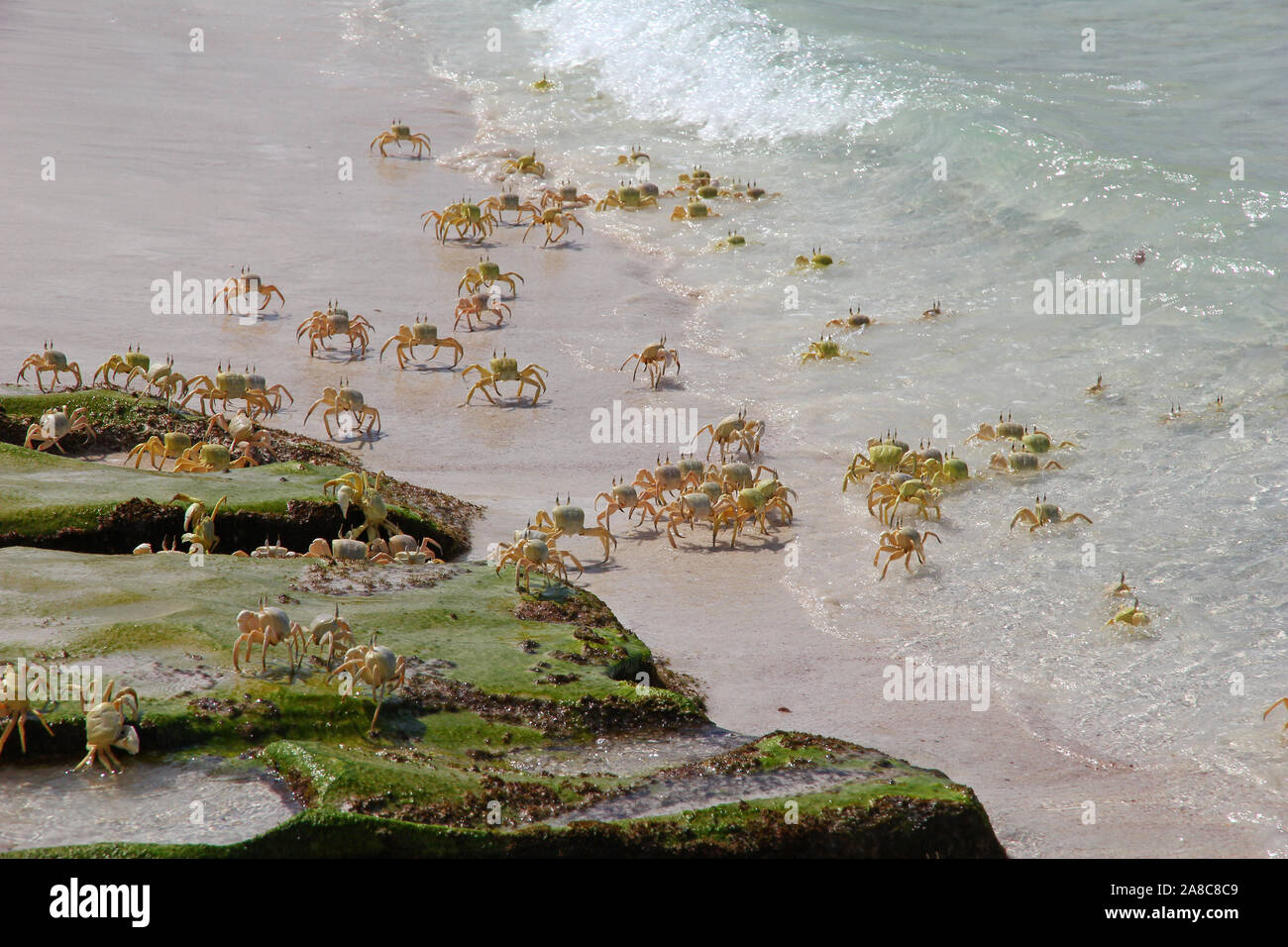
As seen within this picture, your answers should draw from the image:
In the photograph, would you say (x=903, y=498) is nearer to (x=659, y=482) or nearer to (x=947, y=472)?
(x=947, y=472)

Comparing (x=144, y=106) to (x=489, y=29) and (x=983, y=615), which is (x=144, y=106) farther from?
(x=983, y=615)

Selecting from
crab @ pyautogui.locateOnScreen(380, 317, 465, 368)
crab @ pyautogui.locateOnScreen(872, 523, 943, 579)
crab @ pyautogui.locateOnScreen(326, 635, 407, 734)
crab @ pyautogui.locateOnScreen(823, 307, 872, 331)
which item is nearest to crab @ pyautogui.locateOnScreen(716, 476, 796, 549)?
crab @ pyautogui.locateOnScreen(872, 523, 943, 579)

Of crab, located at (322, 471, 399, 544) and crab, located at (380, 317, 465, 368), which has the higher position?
crab, located at (380, 317, 465, 368)

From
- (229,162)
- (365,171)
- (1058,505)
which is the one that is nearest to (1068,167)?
(1058,505)

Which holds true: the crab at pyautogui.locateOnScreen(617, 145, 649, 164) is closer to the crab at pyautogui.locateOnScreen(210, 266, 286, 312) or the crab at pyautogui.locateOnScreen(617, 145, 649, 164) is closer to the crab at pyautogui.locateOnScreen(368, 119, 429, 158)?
the crab at pyautogui.locateOnScreen(368, 119, 429, 158)

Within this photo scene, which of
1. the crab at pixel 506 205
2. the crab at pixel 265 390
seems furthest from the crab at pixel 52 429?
the crab at pixel 506 205

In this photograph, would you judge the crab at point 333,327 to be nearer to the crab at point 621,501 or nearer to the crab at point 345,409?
the crab at point 345,409

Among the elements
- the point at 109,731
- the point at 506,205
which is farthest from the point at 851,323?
the point at 109,731
